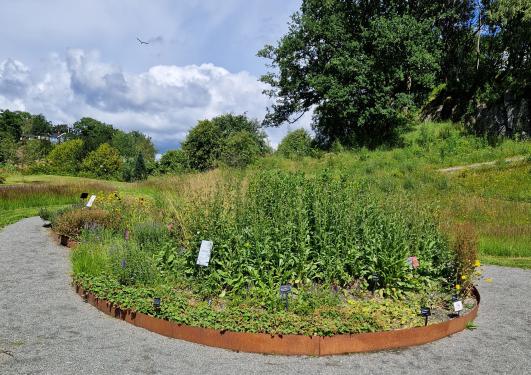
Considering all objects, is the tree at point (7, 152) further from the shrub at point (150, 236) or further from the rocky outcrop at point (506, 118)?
the shrub at point (150, 236)

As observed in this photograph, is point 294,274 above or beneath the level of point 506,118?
beneath

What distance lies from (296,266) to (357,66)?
18216 millimetres

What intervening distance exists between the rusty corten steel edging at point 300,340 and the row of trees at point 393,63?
18507 mm

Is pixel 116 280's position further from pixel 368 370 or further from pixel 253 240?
pixel 368 370

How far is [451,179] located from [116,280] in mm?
14734

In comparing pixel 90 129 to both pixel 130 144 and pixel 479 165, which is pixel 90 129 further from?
pixel 479 165

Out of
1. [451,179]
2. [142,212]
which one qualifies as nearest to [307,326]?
[142,212]

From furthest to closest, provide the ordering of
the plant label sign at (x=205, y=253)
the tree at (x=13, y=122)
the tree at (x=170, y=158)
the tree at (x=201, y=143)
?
1. the tree at (x=13, y=122)
2. the tree at (x=170, y=158)
3. the tree at (x=201, y=143)
4. the plant label sign at (x=205, y=253)

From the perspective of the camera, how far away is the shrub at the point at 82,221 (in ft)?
32.9

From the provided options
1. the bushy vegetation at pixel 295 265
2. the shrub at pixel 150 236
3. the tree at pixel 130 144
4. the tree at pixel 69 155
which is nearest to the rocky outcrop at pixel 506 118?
the bushy vegetation at pixel 295 265

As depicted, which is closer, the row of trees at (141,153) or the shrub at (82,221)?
the shrub at (82,221)

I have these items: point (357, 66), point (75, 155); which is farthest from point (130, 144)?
point (357, 66)

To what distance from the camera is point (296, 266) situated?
6.14 metres

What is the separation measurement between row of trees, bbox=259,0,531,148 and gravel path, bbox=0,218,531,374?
17681 mm
